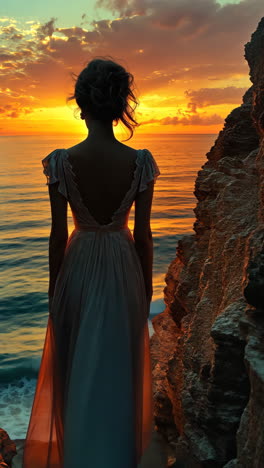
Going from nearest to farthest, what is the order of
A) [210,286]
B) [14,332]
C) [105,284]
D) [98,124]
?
[98,124] < [105,284] < [210,286] < [14,332]

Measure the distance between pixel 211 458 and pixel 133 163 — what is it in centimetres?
170

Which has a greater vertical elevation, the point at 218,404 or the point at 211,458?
the point at 218,404

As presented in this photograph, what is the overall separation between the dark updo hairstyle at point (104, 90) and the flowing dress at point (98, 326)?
0.98ft

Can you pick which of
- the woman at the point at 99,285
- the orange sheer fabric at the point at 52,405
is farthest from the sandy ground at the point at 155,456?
the woman at the point at 99,285

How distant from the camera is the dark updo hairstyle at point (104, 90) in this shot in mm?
2652

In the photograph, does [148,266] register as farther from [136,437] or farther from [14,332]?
[14,332]

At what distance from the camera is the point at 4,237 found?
18.8 metres

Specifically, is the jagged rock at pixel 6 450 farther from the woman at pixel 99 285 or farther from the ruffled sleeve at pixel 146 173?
the ruffled sleeve at pixel 146 173

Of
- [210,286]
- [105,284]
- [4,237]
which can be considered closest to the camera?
[105,284]

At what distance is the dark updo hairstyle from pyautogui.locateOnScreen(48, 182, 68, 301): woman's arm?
1.62ft

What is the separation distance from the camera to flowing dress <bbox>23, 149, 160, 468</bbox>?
2.94 metres

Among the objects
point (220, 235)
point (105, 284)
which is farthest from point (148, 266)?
point (220, 235)

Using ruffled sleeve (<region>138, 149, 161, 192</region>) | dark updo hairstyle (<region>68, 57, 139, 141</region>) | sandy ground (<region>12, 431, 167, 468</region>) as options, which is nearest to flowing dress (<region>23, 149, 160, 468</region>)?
ruffled sleeve (<region>138, 149, 161, 192</region>)

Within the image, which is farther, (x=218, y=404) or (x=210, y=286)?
(x=210, y=286)
